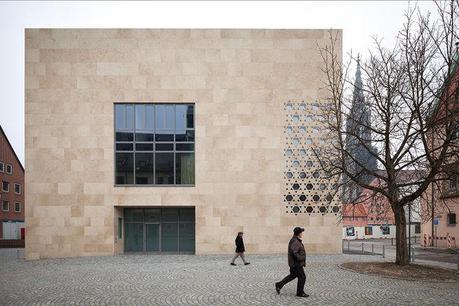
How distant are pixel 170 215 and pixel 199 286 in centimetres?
1391

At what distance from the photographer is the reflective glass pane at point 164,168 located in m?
26.7

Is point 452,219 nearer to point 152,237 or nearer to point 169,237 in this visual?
point 169,237

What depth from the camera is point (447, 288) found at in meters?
13.8

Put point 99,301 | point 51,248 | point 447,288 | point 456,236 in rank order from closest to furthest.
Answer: point 99,301 → point 447,288 → point 51,248 → point 456,236

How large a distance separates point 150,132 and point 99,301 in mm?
15862

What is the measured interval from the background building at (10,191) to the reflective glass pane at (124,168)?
31449 millimetres

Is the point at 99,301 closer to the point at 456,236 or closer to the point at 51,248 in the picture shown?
the point at 51,248

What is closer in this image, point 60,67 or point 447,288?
point 447,288

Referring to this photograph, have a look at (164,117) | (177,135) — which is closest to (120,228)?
(177,135)

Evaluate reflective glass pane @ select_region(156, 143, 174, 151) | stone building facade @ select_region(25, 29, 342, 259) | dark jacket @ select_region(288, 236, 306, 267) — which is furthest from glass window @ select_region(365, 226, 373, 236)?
dark jacket @ select_region(288, 236, 306, 267)

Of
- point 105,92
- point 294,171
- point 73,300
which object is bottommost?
point 73,300

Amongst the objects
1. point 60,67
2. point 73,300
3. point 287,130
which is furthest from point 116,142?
point 73,300

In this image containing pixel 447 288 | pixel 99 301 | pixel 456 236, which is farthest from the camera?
pixel 456 236

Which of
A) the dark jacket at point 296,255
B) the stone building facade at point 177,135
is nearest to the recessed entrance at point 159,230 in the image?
the stone building facade at point 177,135
